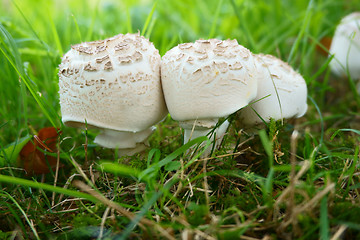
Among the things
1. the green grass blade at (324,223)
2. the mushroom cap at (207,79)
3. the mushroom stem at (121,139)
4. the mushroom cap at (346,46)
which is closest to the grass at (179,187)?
the green grass blade at (324,223)

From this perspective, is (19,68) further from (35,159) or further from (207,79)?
(207,79)

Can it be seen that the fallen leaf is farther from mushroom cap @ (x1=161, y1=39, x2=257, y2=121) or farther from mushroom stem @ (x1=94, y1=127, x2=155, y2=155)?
mushroom cap @ (x1=161, y1=39, x2=257, y2=121)

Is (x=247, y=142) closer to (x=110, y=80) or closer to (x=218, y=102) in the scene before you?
(x=218, y=102)

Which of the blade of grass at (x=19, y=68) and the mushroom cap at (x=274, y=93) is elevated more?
the blade of grass at (x=19, y=68)

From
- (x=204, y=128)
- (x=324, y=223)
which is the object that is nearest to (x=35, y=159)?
(x=204, y=128)

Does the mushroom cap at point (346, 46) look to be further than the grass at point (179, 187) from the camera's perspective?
Yes

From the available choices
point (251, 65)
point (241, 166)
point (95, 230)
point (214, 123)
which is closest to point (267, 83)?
point (251, 65)

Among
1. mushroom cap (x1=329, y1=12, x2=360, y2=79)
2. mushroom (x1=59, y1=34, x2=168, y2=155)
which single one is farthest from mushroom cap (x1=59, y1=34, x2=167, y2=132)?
mushroom cap (x1=329, y1=12, x2=360, y2=79)

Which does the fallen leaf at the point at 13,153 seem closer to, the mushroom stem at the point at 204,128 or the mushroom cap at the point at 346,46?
the mushroom stem at the point at 204,128
